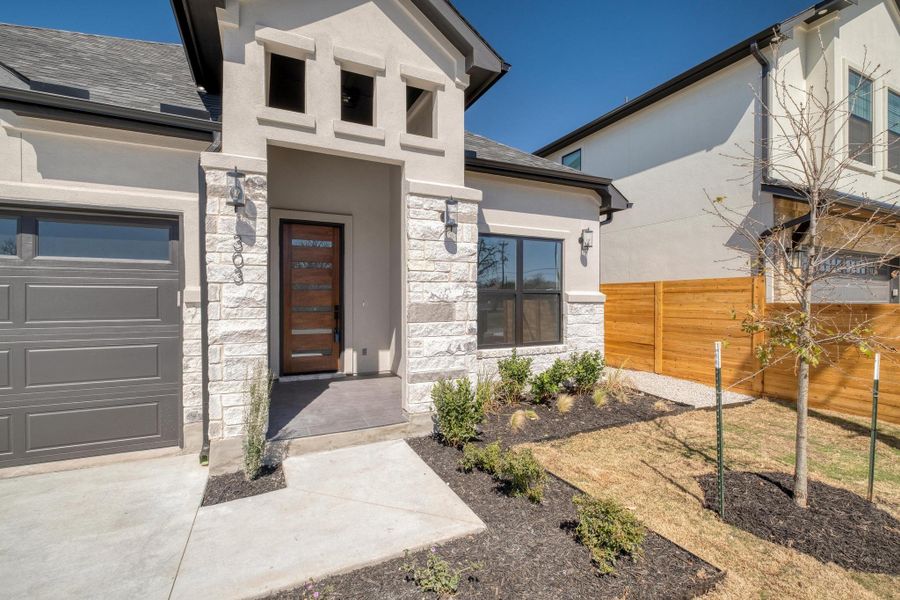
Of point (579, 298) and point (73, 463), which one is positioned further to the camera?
point (579, 298)

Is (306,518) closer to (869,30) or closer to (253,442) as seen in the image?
(253,442)

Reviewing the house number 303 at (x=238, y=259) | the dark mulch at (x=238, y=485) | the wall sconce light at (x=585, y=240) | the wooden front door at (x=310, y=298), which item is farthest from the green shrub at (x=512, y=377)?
the house number 303 at (x=238, y=259)

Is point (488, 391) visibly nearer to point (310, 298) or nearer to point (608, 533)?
point (608, 533)

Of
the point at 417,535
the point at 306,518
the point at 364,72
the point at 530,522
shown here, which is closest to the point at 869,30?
the point at 364,72

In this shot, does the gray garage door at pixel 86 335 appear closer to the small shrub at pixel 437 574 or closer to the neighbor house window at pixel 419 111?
the small shrub at pixel 437 574

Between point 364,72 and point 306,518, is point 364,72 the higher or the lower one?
the higher one

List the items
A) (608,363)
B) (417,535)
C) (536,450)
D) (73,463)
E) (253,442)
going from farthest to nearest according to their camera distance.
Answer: (608,363)
(536,450)
(73,463)
(253,442)
(417,535)

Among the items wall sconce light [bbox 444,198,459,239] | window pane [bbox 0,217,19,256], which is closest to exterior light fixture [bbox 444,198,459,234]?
wall sconce light [bbox 444,198,459,239]

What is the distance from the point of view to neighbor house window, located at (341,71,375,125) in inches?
227

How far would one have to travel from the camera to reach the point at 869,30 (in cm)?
930

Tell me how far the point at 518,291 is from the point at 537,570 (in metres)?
4.76

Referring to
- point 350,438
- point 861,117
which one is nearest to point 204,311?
point 350,438

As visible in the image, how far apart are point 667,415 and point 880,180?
9473 millimetres

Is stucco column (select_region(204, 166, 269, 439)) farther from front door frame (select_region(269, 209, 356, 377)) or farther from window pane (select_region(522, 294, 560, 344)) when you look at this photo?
window pane (select_region(522, 294, 560, 344))
